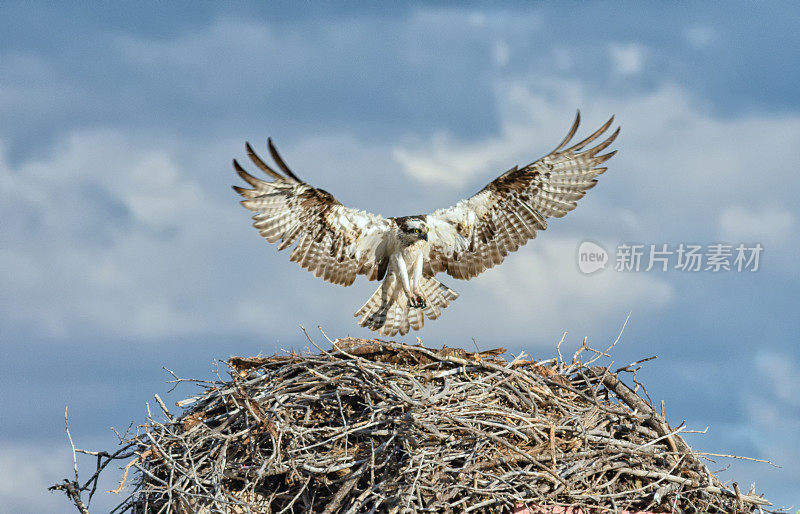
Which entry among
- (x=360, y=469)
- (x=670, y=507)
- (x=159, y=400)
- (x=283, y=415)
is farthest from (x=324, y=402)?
(x=670, y=507)

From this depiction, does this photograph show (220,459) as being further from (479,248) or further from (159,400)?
(479,248)

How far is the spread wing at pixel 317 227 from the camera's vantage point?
8.41 m

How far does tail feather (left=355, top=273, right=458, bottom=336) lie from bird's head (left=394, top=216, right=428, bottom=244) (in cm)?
61

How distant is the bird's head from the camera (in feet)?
27.7

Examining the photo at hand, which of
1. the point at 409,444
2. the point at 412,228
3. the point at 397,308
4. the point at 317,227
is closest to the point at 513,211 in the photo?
the point at 412,228

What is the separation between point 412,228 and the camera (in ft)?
27.7

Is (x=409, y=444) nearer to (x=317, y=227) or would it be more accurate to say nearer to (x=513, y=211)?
(x=317, y=227)

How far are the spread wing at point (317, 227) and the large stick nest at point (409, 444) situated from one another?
2.25 metres

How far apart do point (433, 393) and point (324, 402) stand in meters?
0.92

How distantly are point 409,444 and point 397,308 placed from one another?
135 inches

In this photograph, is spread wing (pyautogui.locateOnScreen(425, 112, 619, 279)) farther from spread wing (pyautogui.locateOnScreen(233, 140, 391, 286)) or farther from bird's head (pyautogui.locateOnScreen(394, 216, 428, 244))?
spread wing (pyautogui.locateOnScreen(233, 140, 391, 286))

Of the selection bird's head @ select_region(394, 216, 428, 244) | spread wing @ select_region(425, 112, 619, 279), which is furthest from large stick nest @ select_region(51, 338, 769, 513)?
spread wing @ select_region(425, 112, 619, 279)

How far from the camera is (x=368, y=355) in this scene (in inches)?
260

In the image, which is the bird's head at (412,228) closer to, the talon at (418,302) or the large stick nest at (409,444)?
the talon at (418,302)
